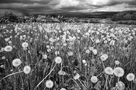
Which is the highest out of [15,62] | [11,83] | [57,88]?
[15,62]

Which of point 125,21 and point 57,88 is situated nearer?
point 57,88

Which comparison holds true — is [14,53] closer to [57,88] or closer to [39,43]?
[39,43]

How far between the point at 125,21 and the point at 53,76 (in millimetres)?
11260

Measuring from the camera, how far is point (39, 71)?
6.20ft

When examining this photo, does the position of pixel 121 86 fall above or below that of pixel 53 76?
above

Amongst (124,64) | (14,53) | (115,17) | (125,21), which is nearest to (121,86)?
(124,64)

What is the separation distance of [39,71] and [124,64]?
112cm

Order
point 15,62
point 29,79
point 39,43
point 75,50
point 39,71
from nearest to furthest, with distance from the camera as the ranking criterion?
point 15,62, point 29,79, point 39,71, point 75,50, point 39,43

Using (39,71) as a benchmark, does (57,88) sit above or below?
below

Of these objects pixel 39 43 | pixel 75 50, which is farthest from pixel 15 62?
pixel 39 43

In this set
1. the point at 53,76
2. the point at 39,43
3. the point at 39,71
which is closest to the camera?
the point at 39,71

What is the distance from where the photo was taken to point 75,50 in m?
2.64

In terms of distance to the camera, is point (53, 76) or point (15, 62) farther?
point (53, 76)

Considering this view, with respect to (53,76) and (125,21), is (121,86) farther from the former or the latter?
(125,21)
